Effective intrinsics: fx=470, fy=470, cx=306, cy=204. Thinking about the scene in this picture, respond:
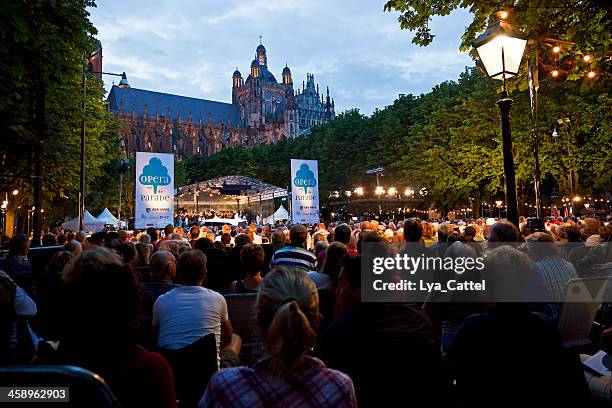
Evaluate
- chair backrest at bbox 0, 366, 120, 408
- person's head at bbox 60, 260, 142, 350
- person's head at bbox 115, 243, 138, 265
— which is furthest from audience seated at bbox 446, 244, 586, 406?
person's head at bbox 115, 243, 138, 265

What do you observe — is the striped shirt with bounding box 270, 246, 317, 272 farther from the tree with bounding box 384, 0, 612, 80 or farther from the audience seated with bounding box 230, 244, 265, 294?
the tree with bounding box 384, 0, 612, 80

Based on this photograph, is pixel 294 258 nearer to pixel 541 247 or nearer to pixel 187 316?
pixel 187 316

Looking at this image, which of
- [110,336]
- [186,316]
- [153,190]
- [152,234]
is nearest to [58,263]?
[186,316]

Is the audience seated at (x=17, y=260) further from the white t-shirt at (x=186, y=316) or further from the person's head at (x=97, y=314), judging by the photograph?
the person's head at (x=97, y=314)

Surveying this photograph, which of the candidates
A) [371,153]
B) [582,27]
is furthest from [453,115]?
Answer: [582,27]

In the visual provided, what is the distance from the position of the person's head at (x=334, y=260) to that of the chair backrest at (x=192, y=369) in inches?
75.7

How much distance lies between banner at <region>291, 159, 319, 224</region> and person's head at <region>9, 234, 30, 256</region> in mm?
9759

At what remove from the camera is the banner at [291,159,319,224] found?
16.7 metres

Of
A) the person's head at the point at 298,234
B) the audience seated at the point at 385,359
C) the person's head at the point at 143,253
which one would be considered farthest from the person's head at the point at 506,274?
the person's head at the point at 143,253

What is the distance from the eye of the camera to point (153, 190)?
13.7 m

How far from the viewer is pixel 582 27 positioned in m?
8.30

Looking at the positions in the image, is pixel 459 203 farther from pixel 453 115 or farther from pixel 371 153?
pixel 371 153

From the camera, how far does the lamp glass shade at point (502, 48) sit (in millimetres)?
6352

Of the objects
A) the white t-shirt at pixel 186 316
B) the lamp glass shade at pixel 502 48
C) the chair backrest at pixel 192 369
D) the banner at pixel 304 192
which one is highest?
the lamp glass shade at pixel 502 48
